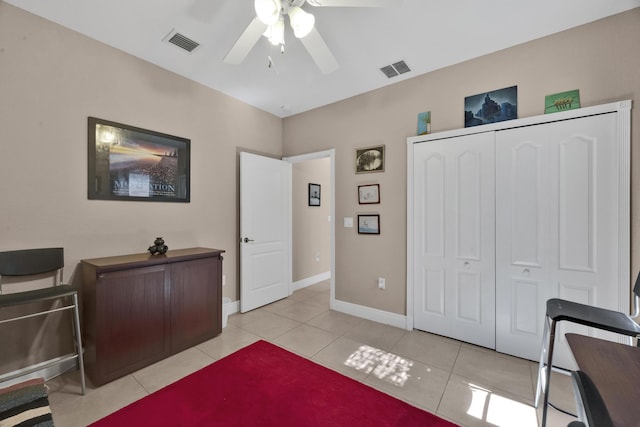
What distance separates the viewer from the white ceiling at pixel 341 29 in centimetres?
202

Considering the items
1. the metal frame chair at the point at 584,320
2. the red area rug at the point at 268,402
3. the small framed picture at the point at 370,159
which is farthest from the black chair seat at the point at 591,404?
the small framed picture at the point at 370,159

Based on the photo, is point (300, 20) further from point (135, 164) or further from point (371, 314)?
point (371, 314)

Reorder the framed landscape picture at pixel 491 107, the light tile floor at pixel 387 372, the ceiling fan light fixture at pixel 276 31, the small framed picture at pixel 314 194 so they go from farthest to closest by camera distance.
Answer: the small framed picture at pixel 314 194, the framed landscape picture at pixel 491 107, the light tile floor at pixel 387 372, the ceiling fan light fixture at pixel 276 31

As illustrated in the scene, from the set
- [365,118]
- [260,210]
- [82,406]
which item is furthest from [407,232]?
[82,406]

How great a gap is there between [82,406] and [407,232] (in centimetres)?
308

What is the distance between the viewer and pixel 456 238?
2.77 metres

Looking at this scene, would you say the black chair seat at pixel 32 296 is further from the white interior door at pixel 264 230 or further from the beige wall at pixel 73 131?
the white interior door at pixel 264 230

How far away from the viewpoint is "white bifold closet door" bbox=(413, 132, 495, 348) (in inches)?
103

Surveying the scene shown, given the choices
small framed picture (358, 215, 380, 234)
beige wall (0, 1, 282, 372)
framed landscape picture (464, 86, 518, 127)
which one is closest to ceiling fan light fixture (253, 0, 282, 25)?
beige wall (0, 1, 282, 372)

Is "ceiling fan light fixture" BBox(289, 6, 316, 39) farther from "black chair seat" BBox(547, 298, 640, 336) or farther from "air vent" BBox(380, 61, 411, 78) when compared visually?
"black chair seat" BBox(547, 298, 640, 336)

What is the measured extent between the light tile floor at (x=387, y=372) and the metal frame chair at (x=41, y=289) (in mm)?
200

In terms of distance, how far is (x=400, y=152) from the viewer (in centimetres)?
314

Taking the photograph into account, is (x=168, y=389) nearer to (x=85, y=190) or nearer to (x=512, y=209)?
(x=85, y=190)

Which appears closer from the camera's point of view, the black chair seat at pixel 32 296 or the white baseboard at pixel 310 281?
the black chair seat at pixel 32 296
